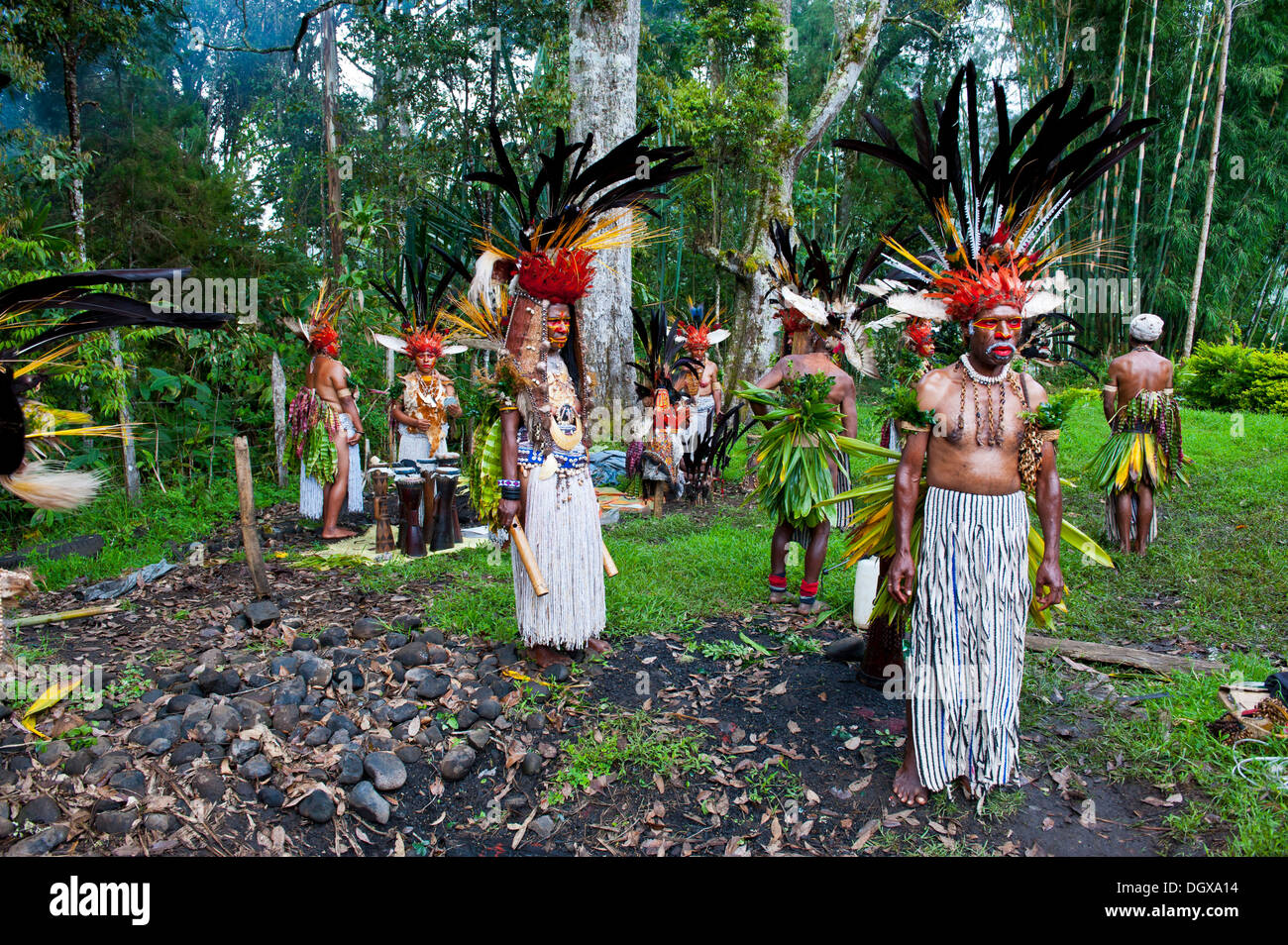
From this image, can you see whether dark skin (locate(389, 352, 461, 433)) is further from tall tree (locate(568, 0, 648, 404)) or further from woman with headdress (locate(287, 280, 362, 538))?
tall tree (locate(568, 0, 648, 404))

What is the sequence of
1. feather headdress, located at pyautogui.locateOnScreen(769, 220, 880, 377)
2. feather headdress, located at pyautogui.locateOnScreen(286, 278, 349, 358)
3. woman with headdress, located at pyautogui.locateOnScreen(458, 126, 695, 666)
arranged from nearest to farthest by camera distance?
woman with headdress, located at pyautogui.locateOnScreen(458, 126, 695, 666) < feather headdress, located at pyautogui.locateOnScreen(769, 220, 880, 377) < feather headdress, located at pyautogui.locateOnScreen(286, 278, 349, 358)

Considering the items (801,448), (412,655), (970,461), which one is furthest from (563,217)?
(412,655)

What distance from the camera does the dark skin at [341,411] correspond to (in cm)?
733

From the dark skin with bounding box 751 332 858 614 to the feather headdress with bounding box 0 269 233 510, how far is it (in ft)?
11.8

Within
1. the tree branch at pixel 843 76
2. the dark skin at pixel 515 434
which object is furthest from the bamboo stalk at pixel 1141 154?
the dark skin at pixel 515 434

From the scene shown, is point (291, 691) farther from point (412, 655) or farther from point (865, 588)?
point (865, 588)

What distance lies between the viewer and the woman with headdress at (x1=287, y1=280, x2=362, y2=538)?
7.27 meters

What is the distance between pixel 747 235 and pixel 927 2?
5124 mm

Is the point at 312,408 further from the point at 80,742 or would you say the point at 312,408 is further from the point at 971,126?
the point at 971,126

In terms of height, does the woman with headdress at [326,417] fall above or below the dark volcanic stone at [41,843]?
above

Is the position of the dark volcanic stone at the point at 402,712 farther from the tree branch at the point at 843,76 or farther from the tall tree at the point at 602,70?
the tree branch at the point at 843,76

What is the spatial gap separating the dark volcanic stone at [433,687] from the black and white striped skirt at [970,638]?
2245mm

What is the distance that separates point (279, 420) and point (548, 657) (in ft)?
21.0

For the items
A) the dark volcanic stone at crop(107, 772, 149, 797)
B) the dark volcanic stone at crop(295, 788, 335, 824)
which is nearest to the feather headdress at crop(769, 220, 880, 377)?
the dark volcanic stone at crop(295, 788, 335, 824)
